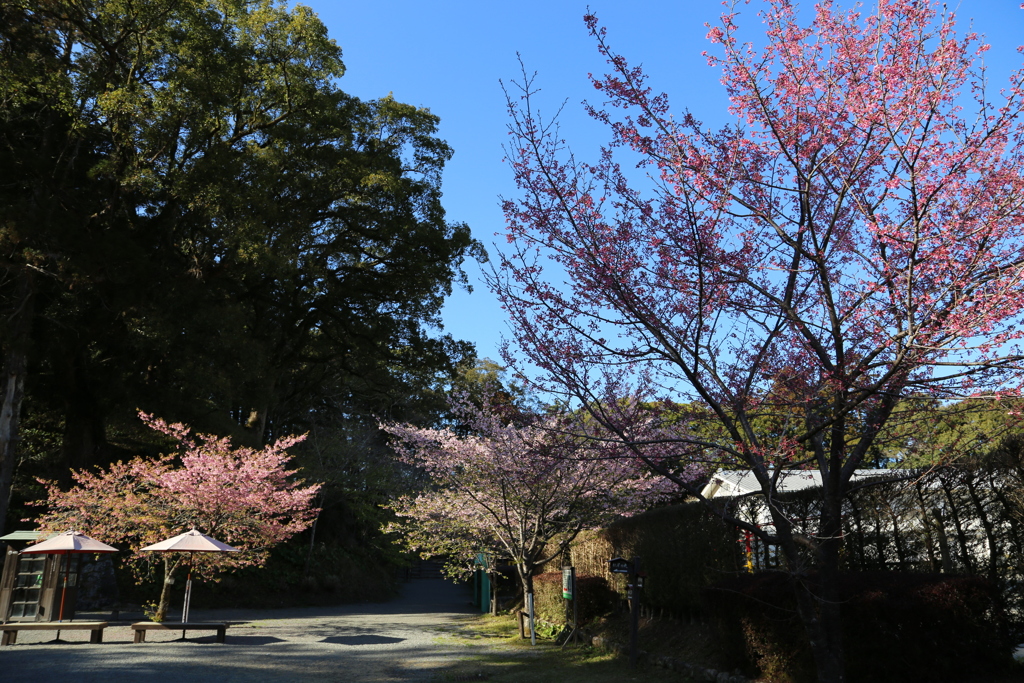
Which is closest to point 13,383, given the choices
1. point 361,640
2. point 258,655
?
point 258,655

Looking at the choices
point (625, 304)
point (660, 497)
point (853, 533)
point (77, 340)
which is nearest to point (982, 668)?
point (853, 533)

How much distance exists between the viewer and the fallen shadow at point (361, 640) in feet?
41.0

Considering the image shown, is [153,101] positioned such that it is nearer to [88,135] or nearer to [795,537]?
[88,135]

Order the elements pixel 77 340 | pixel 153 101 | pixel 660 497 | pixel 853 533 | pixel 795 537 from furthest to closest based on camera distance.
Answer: pixel 77 340 → pixel 153 101 → pixel 660 497 → pixel 853 533 → pixel 795 537

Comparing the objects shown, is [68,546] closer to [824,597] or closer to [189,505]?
[189,505]

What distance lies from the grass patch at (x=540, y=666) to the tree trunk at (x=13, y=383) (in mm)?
10915

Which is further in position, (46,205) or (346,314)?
(346,314)

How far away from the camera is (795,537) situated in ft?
16.4

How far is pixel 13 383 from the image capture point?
52.4ft

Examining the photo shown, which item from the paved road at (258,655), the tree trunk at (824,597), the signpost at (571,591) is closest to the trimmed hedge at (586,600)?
the signpost at (571,591)

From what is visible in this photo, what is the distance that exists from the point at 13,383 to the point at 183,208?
218 inches

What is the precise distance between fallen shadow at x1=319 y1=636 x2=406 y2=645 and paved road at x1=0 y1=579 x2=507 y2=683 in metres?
0.02

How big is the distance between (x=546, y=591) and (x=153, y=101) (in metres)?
13.8

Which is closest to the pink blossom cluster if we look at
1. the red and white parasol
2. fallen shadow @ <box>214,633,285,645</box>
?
the red and white parasol
